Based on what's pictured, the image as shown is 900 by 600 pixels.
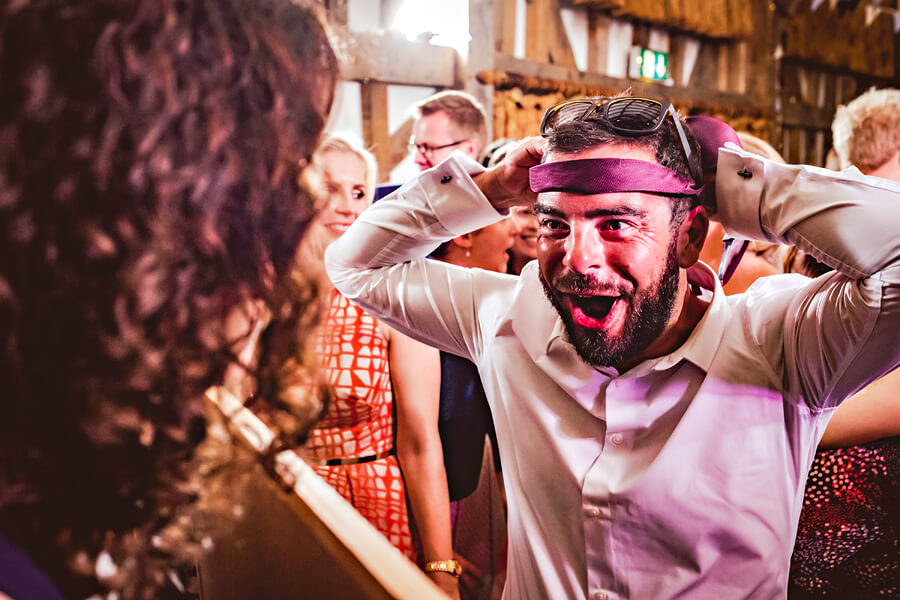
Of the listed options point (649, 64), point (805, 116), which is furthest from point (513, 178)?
point (805, 116)

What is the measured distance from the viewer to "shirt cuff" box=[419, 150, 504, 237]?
1086 mm

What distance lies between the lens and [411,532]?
5.17ft

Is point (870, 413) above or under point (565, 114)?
under

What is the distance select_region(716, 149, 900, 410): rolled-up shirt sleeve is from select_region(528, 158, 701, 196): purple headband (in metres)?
0.08

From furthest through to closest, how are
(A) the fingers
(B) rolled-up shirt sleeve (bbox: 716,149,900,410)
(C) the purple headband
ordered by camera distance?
1. (A) the fingers
2. (C) the purple headband
3. (B) rolled-up shirt sleeve (bbox: 716,149,900,410)

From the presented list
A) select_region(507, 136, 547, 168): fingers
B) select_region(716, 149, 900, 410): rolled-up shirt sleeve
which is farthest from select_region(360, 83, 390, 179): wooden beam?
select_region(716, 149, 900, 410): rolled-up shirt sleeve

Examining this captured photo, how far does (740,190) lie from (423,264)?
0.56 meters

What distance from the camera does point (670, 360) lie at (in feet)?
3.10

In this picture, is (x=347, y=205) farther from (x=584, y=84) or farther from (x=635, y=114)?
(x=584, y=84)

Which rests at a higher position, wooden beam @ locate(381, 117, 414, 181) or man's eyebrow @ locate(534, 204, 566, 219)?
man's eyebrow @ locate(534, 204, 566, 219)

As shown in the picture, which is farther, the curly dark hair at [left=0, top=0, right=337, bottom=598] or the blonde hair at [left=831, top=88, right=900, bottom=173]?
the blonde hair at [left=831, top=88, right=900, bottom=173]

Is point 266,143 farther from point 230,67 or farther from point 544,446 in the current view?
point 544,446

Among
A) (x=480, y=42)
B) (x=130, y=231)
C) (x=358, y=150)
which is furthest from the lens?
(x=480, y=42)

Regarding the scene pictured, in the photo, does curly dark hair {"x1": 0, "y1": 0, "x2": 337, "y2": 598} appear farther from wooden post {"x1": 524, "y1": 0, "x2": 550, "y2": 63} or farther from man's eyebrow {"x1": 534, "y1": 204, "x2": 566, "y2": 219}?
wooden post {"x1": 524, "y1": 0, "x2": 550, "y2": 63}
